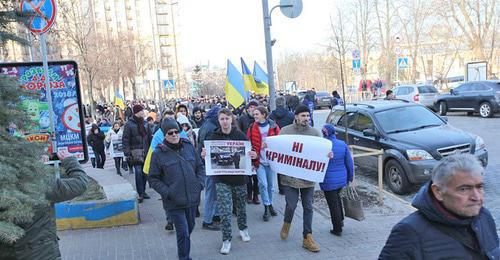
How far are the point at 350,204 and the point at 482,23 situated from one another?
36367 millimetres

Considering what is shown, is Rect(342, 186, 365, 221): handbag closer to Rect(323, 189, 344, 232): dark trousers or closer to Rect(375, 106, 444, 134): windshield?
Rect(323, 189, 344, 232): dark trousers

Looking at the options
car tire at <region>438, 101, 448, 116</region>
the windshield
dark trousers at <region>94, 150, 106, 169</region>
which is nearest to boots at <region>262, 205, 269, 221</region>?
the windshield

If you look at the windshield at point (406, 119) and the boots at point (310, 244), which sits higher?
the windshield at point (406, 119)

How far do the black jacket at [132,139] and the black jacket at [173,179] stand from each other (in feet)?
11.6

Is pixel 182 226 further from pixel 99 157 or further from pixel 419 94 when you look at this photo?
pixel 419 94

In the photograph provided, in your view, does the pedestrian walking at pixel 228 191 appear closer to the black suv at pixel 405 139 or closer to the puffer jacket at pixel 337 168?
the puffer jacket at pixel 337 168

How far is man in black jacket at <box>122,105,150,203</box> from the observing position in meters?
8.27

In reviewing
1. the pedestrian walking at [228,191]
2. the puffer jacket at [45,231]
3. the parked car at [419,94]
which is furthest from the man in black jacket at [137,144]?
the parked car at [419,94]

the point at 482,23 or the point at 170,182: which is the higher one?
the point at 482,23

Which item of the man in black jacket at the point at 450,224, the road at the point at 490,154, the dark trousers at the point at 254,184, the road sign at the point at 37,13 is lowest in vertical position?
the road at the point at 490,154

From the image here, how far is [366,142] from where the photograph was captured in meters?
9.26

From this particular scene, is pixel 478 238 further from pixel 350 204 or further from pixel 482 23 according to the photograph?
pixel 482 23

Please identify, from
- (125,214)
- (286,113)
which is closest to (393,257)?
(125,214)

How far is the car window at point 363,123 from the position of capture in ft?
30.7
